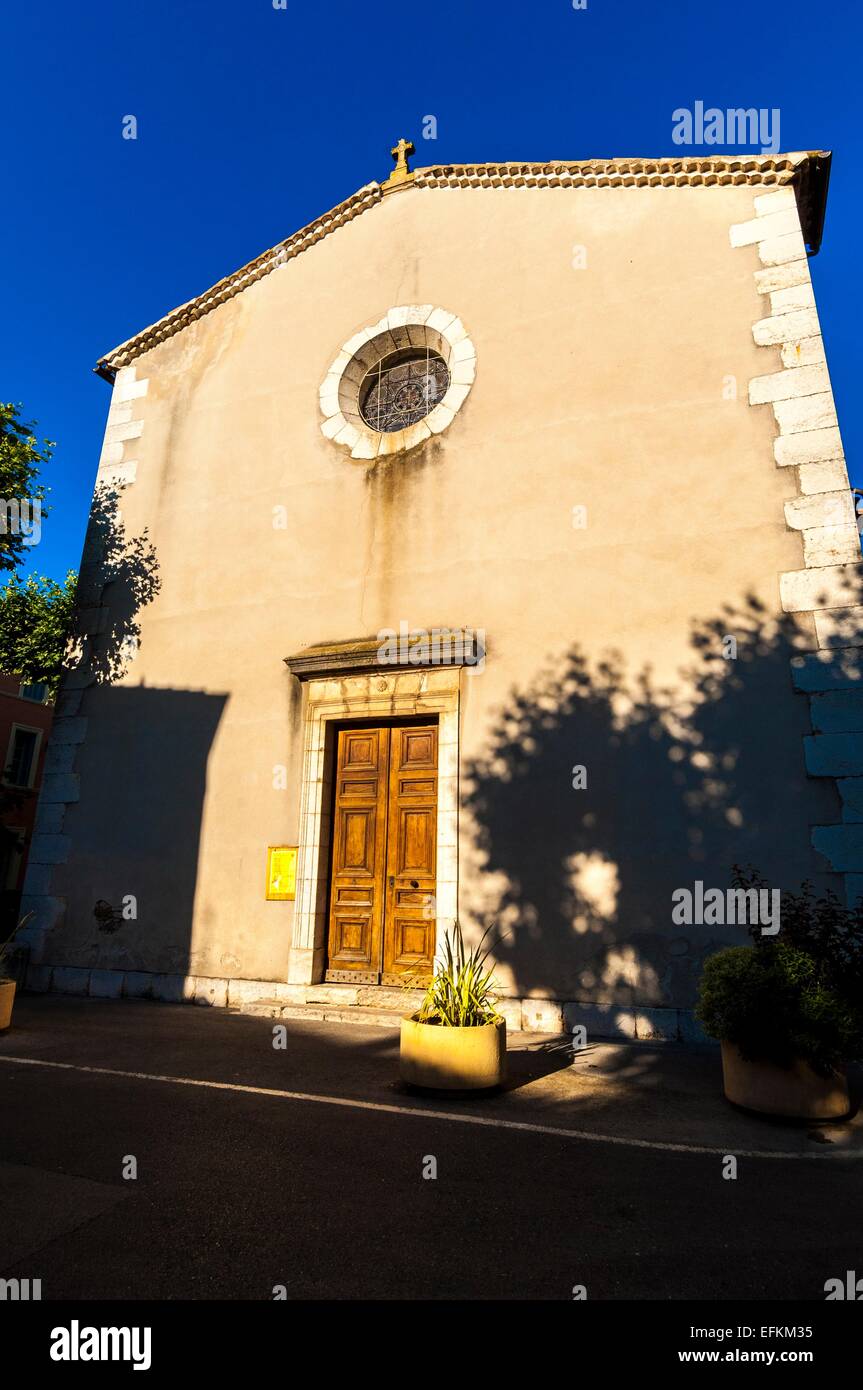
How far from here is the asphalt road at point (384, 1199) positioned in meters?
2.45

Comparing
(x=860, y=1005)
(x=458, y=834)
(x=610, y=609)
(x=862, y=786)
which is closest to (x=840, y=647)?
(x=862, y=786)

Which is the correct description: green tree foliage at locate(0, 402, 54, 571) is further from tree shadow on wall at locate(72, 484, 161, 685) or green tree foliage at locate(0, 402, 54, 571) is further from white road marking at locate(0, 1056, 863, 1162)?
white road marking at locate(0, 1056, 863, 1162)

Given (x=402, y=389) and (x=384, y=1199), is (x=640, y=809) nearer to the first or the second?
(x=384, y=1199)

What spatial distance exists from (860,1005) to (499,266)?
8.71 meters

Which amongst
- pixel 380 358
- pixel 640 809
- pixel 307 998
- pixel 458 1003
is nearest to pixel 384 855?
pixel 307 998

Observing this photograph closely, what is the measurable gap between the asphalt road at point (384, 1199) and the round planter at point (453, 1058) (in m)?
0.15

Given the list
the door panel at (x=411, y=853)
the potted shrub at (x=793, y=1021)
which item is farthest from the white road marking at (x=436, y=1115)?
the door panel at (x=411, y=853)

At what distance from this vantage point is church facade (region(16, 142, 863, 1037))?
6.65 m

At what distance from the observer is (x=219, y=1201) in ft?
9.88

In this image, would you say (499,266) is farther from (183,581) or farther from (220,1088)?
(220,1088)

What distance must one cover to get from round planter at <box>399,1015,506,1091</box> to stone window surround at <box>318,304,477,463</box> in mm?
6604

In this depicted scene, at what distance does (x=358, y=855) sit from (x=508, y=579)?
3379mm

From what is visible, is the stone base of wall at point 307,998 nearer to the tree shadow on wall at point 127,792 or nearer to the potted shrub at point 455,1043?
the tree shadow on wall at point 127,792

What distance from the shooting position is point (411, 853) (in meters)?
7.83
